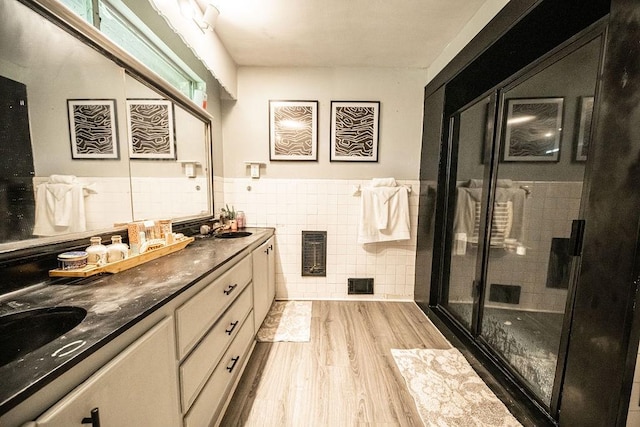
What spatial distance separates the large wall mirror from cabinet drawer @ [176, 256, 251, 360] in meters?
0.59

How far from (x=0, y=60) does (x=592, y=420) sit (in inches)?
91.1

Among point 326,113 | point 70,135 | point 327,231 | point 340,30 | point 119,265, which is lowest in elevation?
point 327,231

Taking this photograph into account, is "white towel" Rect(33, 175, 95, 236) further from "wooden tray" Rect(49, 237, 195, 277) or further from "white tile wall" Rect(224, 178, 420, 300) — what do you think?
"white tile wall" Rect(224, 178, 420, 300)

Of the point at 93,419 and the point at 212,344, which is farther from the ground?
the point at 93,419

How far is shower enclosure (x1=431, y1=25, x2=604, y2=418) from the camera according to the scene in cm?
124

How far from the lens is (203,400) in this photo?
932mm

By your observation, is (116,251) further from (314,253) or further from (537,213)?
(537,213)

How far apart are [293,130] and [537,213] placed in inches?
80.7

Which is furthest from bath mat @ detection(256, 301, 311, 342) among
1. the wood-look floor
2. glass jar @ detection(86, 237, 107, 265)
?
glass jar @ detection(86, 237, 107, 265)

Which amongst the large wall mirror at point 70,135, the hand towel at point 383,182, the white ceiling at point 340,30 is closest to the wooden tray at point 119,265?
the large wall mirror at point 70,135

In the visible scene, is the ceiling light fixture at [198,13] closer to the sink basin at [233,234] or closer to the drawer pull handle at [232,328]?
the sink basin at [233,234]

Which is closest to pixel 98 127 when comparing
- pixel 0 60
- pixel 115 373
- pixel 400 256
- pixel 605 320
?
pixel 0 60

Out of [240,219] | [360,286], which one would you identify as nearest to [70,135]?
[240,219]

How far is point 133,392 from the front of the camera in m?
0.59
